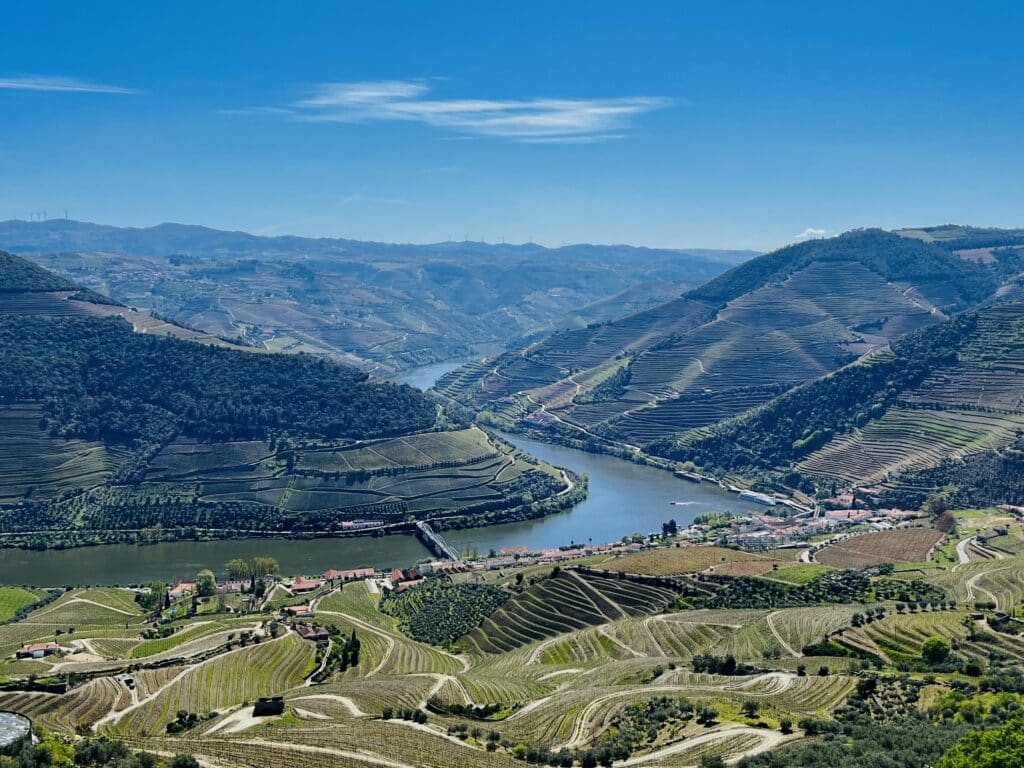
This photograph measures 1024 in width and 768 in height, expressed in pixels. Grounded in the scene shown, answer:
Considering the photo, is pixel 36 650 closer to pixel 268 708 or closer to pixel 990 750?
pixel 268 708

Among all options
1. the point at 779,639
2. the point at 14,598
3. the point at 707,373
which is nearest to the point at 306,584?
the point at 14,598

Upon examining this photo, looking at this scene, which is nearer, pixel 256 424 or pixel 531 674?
pixel 531 674

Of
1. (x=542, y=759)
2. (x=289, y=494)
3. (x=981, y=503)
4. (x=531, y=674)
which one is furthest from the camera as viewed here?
(x=289, y=494)

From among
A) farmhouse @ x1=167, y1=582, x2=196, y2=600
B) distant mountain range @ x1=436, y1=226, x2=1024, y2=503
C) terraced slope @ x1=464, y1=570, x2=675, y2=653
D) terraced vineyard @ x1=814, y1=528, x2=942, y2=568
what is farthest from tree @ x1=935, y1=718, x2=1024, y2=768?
distant mountain range @ x1=436, y1=226, x2=1024, y2=503

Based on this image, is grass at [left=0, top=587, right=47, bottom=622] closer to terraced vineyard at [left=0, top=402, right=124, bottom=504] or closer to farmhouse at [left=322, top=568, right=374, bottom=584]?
farmhouse at [left=322, top=568, right=374, bottom=584]

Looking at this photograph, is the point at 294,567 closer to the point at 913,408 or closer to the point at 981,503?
the point at 981,503

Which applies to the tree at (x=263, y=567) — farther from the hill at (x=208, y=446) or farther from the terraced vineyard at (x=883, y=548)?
the terraced vineyard at (x=883, y=548)

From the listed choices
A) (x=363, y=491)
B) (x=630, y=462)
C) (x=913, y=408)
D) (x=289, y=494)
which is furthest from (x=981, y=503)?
(x=289, y=494)
